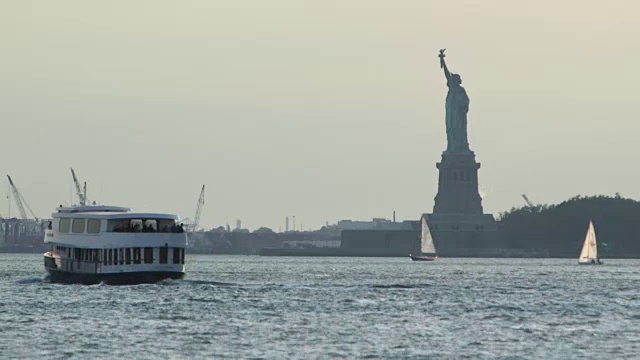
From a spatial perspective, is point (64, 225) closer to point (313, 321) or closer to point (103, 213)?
point (103, 213)

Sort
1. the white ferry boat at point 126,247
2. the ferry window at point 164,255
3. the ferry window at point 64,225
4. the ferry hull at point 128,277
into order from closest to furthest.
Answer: the white ferry boat at point 126,247 → the ferry window at point 164,255 → the ferry hull at point 128,277 → the ferry window at point 64,225

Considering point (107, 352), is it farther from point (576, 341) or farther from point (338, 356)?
point (576, 341)

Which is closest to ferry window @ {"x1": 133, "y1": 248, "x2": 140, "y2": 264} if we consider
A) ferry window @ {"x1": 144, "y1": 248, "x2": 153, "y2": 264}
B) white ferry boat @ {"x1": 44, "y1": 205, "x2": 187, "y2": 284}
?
white ferry boat @ {"x1": 44, "y1": 205, "x2": 187, "y2": 284}

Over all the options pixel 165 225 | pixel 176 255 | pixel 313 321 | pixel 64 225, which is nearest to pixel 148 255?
pixel 176 255

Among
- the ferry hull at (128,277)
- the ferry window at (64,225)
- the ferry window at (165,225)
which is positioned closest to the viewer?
the ferry hull at (128,277)

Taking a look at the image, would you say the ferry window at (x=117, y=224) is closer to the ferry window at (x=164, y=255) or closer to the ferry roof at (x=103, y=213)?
the ferry roof at (x=103, y=213)

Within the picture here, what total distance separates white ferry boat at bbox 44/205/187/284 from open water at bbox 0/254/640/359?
1391 mm

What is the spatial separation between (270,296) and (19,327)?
3542cm

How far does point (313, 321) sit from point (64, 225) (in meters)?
47.8

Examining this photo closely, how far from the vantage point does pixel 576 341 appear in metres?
94.2

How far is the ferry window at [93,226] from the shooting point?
142500mm

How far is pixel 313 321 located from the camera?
10662 centimetres

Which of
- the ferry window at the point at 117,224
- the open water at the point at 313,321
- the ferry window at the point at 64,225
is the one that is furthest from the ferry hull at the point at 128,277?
the ferry window at the point at 64,225

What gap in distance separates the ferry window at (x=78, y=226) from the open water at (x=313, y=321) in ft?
14.5
